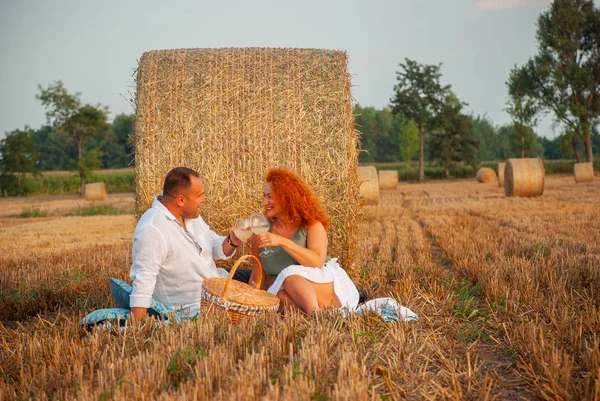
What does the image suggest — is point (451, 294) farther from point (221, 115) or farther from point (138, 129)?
point (138, 129)

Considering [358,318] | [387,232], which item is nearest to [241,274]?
[358,318]

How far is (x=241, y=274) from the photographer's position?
5902 millimetres

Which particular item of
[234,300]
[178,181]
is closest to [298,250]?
[234,300]

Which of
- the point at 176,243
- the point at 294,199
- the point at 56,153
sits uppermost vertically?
the point at 56,153

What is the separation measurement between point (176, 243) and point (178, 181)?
1.67 feet

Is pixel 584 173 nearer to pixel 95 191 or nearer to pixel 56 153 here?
pixel 95 191

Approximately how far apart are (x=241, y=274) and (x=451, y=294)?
2.04 meters

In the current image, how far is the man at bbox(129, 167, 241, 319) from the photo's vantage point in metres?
4.61

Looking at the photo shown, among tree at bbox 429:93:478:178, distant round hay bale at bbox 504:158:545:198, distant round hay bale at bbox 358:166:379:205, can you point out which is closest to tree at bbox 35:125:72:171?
tree at bbox 429:93:478:178

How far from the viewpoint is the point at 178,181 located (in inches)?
191

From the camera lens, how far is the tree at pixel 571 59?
140 feet

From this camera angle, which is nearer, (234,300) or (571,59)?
(234,300)

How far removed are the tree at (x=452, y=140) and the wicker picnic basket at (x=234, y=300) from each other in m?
46.8

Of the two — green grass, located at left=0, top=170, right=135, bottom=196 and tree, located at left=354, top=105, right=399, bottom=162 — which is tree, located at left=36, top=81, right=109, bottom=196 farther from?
tree, located at left=354, top=105, right=399, bottom=162
